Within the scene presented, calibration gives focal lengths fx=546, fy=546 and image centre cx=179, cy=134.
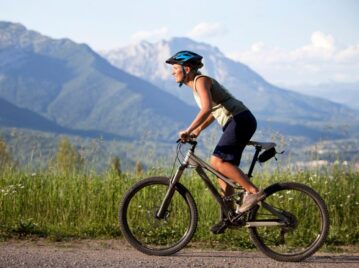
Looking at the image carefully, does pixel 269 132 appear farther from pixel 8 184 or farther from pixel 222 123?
pixel 8 184

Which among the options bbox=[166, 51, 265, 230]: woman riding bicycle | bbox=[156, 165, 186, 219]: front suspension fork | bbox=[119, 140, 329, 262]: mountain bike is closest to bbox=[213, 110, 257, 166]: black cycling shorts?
bbox=[166, 51, 265, 230]: woman riding bicycle

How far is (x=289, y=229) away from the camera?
6.15 m

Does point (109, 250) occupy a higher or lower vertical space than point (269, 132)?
lower

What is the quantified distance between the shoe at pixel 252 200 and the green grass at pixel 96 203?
96cm

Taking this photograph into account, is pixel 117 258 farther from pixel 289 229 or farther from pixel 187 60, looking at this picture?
pixel 187 60

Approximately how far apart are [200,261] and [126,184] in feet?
9.37

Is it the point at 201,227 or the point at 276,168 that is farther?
the point at 276,168

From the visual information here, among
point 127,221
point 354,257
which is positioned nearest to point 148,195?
point 127,221

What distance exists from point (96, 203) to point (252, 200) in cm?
286

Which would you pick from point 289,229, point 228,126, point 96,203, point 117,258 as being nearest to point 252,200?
point 289,229

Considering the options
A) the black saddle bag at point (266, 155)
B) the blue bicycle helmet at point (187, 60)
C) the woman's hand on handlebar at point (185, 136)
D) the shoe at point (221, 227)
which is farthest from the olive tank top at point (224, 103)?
the shoe at point (221, 227)

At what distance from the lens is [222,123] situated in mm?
6074

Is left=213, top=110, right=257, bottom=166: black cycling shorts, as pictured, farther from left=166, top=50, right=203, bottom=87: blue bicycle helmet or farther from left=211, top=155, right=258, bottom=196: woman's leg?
left=166, top=50, right=203, bottom=87: blue bicycle helmet

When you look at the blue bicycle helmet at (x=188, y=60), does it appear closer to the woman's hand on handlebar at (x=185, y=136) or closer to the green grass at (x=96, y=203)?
the woman's hand on handlebar at (x=185, y=136)
